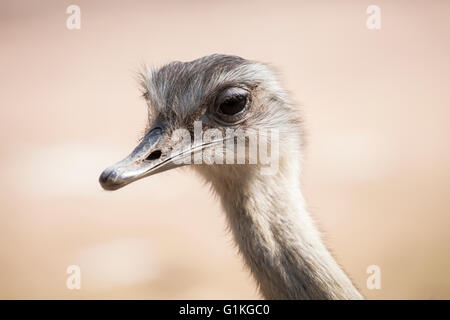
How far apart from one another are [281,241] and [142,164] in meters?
0.60

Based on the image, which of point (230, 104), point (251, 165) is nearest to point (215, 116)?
point (230, 104)

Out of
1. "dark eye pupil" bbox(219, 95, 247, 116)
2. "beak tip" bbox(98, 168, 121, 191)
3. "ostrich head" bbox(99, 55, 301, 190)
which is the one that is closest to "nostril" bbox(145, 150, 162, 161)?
"ostrich head" bbox(99, 55, 301, 190)

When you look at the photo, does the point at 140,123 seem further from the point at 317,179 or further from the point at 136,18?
the point at 136,18

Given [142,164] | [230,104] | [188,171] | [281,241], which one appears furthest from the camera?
[188,171]

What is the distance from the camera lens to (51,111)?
8.02m

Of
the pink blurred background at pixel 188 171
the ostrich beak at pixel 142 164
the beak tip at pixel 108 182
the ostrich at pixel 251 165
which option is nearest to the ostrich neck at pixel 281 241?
the ostrich at pixel 251 165

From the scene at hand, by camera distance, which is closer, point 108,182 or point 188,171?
point 108,182

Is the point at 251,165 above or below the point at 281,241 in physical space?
above

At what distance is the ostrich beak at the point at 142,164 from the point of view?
1.98 m

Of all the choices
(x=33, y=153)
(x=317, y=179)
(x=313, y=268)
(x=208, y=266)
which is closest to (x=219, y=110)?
(x=313, y=268)

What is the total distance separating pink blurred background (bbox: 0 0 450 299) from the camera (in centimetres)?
498

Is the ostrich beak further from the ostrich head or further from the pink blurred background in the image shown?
the pink blurred background

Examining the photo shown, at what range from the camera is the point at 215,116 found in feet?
7.63

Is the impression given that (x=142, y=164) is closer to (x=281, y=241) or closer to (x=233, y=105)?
(x=233, y=105)
